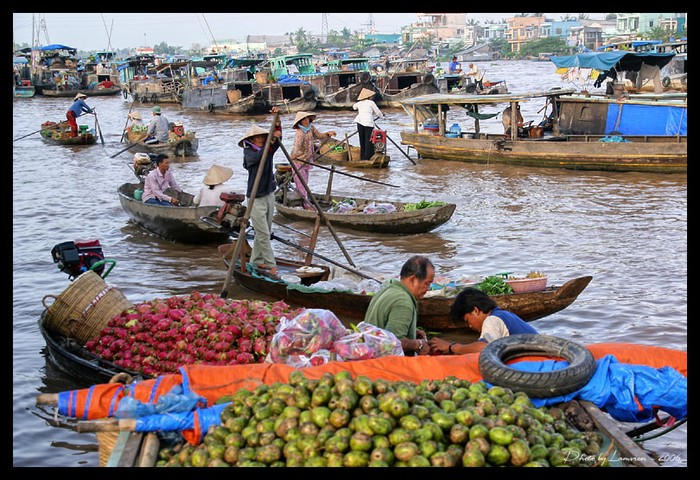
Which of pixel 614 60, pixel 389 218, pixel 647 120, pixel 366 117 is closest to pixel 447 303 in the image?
pixel 389 218

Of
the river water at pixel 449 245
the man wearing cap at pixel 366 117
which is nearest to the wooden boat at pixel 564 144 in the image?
the river water at pixel 449 245

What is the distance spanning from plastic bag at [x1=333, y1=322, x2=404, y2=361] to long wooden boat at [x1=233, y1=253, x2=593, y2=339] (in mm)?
1939

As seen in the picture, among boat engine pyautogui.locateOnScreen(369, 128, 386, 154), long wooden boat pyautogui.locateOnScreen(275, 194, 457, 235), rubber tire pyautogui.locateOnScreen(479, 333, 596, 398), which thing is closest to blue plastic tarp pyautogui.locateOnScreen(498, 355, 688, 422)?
rubber tire pyautogui.locateOnScreen(479, 333, 596, 398)

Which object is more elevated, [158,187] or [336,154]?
[158,187]

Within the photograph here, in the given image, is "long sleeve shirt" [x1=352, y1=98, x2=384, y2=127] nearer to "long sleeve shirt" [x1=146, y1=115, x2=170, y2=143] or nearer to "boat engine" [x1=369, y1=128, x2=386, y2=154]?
"boat engine" [x1=369, y1=128, x2=386, y2=154]

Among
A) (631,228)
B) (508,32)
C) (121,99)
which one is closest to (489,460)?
(631,228)

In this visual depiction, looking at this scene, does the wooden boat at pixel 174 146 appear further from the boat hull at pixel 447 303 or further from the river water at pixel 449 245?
the boat hull at pixel 447 303

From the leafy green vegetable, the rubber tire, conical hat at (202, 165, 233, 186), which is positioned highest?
conical hat at (202, 165, 233, 186)

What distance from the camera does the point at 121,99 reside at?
3969 centimetres

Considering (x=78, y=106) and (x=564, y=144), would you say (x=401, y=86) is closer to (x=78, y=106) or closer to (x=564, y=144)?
(x=78, y=106)

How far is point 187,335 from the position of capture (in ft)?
17.3

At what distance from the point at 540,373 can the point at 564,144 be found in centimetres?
1166

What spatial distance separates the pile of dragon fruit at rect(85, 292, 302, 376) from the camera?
511cm

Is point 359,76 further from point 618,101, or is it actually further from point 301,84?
point 618,101
